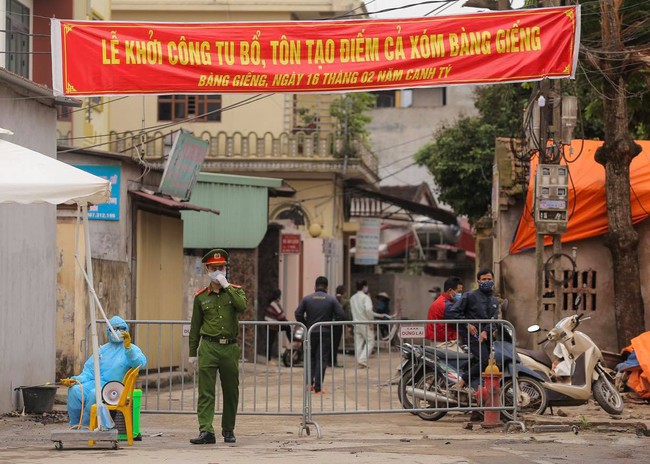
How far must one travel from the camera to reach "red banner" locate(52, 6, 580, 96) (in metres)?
13.5

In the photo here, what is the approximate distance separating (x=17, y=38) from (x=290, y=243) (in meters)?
10.9

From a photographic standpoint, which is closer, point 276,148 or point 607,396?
point 607,396

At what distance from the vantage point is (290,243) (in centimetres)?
3002

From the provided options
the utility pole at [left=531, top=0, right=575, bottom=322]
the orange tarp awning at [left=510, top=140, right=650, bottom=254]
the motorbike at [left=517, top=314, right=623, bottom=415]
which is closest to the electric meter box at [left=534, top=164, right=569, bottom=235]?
the utility pole at [left=531, top=0, right=575, bottom=322]

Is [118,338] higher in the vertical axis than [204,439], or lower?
higher

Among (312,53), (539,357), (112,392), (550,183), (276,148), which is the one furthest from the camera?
(276,148)

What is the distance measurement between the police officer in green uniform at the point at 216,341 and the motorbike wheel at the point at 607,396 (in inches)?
178

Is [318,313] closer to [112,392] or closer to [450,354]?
[450,354]

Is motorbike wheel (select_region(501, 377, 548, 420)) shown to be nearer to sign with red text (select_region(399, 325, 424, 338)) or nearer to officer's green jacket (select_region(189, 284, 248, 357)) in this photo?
sign with red text (select_region(399, 325, 424, 338))

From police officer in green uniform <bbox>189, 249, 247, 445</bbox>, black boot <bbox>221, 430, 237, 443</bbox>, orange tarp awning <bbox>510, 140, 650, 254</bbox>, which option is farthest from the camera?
orange tarp awning <bbox>510, 140, 650, 254</bbox>

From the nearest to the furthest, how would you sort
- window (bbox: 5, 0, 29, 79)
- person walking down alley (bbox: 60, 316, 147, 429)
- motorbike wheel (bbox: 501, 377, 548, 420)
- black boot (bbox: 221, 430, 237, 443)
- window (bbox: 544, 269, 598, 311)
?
1. person walking down alley (bbox: 60, 316, 147, 429)
2. black boot (bbox: 221, 430, 237, 443)
3. motorbike wheel (bbox: 501, 377, 548, 420)
4. window (bbox: 544, 269, 598, 311)
5. window (bbox: 5, 0, 29, 79)

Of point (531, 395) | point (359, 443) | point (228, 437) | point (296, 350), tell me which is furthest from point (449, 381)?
point (296, 350)

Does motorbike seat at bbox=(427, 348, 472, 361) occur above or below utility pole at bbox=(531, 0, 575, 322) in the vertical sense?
below

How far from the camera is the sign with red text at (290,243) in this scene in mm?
29859
